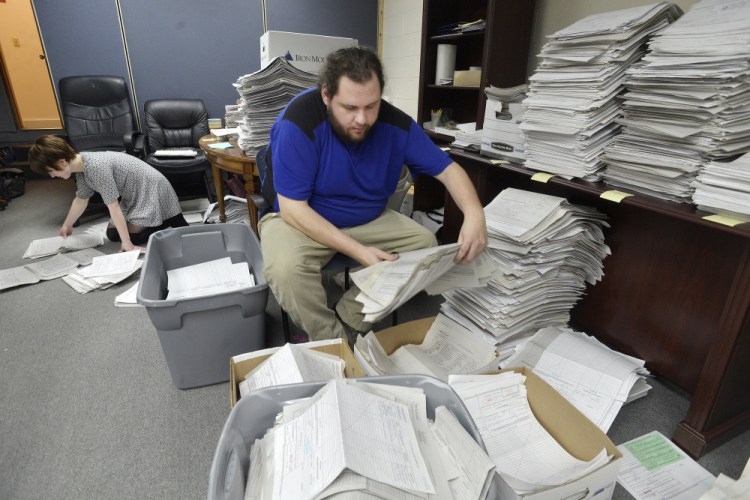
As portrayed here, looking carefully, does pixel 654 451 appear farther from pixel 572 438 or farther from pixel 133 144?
pixel 133 144

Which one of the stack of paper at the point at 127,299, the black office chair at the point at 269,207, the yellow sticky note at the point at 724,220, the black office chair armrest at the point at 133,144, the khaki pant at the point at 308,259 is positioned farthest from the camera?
the black office chair armrest at the point at 133,144

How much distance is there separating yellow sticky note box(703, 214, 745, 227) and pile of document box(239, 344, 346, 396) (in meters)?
1.00

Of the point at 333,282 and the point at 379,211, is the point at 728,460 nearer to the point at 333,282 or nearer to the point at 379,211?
the point at 379,211

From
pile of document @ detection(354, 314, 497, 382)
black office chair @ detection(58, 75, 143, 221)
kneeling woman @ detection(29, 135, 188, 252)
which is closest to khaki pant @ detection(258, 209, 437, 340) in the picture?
pile of document @ detection(354, 314, 497, 382)

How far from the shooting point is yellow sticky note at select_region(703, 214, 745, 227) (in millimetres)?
989

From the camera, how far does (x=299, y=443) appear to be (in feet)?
2.20

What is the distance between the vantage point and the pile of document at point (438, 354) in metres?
1.32

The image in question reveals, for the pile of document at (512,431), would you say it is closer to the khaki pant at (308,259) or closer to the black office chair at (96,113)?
the khaki pant at (308,259)

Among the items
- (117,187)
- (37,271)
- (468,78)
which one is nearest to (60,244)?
(37,271)

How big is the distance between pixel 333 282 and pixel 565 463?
1.41 metres

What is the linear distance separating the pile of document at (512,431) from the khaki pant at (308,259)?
0.49m

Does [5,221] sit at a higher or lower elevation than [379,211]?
lower

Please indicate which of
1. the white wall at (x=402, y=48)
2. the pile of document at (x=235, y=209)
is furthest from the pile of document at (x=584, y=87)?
the pile of document at (x=235, y=209)

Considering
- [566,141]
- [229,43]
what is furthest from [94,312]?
[229,43]
